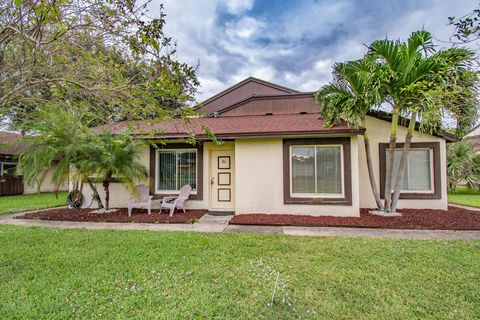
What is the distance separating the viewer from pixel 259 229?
6.12m

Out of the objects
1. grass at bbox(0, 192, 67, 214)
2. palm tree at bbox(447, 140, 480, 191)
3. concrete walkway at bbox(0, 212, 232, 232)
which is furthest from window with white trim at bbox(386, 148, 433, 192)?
grass at bbox(0, 192, 67, 214)

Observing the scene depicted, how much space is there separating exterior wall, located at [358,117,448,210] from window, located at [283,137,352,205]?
167cm

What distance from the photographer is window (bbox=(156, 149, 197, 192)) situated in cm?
844

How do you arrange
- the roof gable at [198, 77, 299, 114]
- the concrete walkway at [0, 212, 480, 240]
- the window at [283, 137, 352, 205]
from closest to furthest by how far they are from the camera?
1. the concrete walkway at [0, 212, 480, 240]
2. the window at [283, 137, 352, 205]
3. the roof gable at [198, 77, 299, 114]

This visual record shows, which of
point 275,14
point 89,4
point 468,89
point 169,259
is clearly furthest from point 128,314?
point 275,14

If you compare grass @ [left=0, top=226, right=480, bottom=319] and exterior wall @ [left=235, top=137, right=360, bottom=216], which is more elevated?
exterior wall @ [left=235, top=137, right=360, bottom=216]

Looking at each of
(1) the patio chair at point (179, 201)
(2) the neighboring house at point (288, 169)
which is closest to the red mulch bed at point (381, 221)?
(2) the neighboring house at point (288, 169)

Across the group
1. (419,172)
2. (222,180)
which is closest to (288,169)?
(222,180)

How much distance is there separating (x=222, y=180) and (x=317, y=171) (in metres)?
3.19

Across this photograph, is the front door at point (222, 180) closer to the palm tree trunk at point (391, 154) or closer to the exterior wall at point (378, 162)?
the exterior wall at point (378, 162)

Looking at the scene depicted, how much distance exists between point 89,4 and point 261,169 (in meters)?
5.71

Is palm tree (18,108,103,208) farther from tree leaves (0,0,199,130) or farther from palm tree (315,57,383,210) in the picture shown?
palm tree (315,57,383,210)

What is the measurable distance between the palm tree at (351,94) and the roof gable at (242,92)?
748 centimetres

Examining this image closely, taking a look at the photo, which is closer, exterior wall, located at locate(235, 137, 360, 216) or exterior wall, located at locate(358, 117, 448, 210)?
exterior wall, located at locate(235, 137, 360, 216)
